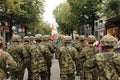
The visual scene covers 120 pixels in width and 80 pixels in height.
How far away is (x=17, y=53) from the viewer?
1552cm

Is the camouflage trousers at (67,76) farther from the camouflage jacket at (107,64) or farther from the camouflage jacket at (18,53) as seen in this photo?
the camouflage jacket at (107,64)

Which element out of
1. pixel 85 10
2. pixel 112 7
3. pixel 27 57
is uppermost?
pixel 27 57

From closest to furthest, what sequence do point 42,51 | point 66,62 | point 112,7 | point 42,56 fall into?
point 66,62
point 42,56
point 42,51
point 112,7

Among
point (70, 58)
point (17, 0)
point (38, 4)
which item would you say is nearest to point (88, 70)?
point (70, 58)

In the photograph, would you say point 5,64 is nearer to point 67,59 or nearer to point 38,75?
point 67,59

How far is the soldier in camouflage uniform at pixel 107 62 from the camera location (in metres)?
8.46

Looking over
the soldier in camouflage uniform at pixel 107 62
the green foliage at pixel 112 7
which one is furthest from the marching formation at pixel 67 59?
the green foliage at pixel 112 7

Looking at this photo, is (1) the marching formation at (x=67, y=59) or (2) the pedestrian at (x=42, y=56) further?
(2) the pedestrian at (x=42, y=56)

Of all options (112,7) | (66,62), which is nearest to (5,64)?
Answer: (66,62)

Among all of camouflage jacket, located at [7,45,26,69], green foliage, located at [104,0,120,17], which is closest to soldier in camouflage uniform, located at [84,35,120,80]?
camouflage jacket, located at [7,45,26,69]

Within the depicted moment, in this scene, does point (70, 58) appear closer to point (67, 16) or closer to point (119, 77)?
point (119, 77)

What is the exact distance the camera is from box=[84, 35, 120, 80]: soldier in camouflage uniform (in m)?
8.46

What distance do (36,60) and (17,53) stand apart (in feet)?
3.00

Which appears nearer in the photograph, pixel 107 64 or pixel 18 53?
pixel 107 64
